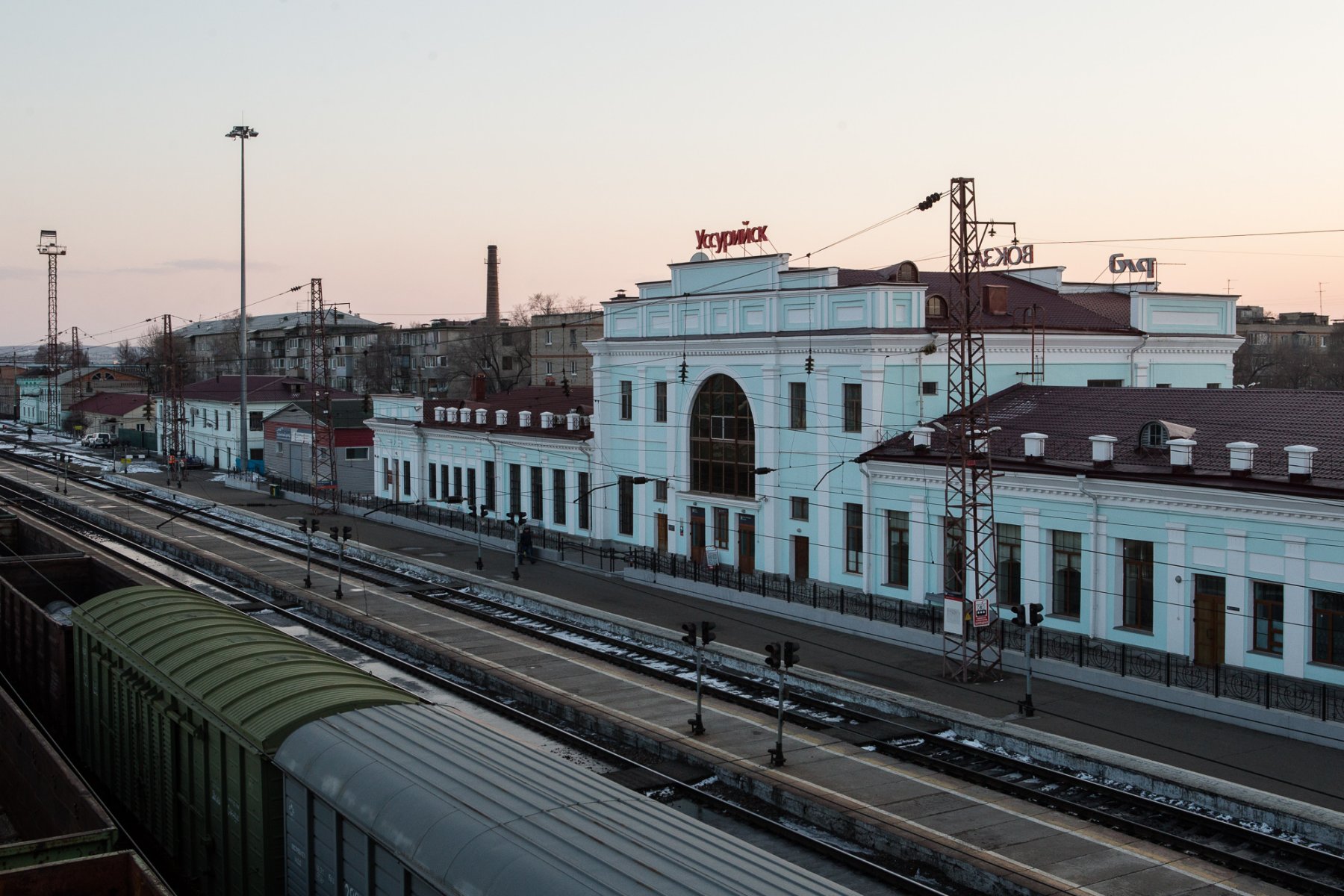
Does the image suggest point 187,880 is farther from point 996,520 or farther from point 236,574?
point 236,574

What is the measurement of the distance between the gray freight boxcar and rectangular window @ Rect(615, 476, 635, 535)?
32.1 metres

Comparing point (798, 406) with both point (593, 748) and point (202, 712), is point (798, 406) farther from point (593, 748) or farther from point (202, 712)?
point (202, 712)

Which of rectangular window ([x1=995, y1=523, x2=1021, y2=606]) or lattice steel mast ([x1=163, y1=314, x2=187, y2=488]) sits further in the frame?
lattice steel mast ([x1=163, y1=314, x2=187, y2=488])

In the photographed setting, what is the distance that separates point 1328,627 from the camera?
2794 centimetres

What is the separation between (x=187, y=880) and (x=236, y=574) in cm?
3211

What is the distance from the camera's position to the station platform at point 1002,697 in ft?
76.6

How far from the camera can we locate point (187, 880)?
53.1 ft

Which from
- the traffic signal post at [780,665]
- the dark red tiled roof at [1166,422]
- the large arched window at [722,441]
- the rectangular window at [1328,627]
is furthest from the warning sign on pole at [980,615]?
the large arched window at [722,441]

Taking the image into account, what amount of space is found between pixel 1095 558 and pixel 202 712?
80.9 feet

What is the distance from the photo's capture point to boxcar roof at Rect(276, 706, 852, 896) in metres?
9.79

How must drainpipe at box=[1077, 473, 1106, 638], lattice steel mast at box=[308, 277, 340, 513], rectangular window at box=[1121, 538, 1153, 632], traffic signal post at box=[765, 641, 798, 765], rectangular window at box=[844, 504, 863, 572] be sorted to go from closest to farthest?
traffic signal post at box=[765, 641, 798, 765] → rectangular window at box=[1121, 538, 1153, 632] → drainpipe at box=[1077, 473, 1106, 638] → rectangular window at box=[844, 504, 863, 572] → lattice steel mast at box=[308, 277, 340, 513]

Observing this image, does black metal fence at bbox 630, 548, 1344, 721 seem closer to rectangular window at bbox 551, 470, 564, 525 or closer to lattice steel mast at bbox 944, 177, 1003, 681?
lattice steel mast at bbox 944, 177, 1003, 681

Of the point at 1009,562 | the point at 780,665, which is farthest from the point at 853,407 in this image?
the point at 780,665

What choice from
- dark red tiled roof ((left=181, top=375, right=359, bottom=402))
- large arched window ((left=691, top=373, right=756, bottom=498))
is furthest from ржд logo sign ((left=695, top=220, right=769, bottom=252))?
dark red tiled roof ((left=181, top=375, right=359, bottom=402))
